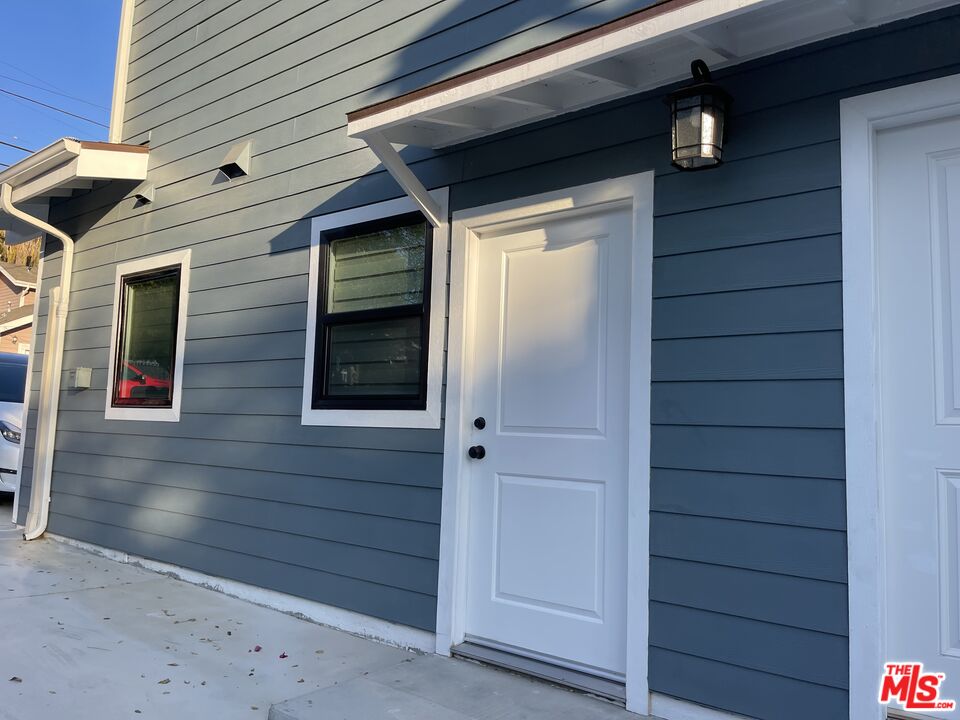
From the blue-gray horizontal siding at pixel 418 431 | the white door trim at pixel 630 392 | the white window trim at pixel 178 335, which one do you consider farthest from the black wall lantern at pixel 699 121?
the white window trim at pixel 178 335

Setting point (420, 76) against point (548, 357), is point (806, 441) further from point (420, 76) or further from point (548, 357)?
point (420, 76)

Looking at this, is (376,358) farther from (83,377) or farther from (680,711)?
(83,377)

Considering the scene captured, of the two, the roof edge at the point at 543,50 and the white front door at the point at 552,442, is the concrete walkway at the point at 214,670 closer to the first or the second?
the white front door at the point at 552,442

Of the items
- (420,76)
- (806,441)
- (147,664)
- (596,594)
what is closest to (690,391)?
(806,441)

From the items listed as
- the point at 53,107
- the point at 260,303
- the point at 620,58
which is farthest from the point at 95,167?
the point at 53,107

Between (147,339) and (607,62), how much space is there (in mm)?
4103

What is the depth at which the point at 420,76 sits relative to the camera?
12.2ft

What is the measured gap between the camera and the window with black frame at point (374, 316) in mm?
3658

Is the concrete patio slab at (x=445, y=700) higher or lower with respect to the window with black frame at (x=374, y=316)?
lower

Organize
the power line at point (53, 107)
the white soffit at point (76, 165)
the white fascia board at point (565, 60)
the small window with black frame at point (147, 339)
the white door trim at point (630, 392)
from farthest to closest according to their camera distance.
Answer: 1. the power line at point (53, 107)
2. the white soffit at point (76, 165)
3. the small window with black frame at point (147, 339)
4. the white door trim at point (630, 392)
5. the white fascia board at point (565, 60)

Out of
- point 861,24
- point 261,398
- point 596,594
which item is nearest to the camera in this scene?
point 861,24

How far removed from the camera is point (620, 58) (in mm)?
2682

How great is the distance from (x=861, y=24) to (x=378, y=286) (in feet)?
7.97

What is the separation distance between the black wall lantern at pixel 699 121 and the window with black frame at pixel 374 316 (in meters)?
1.42
